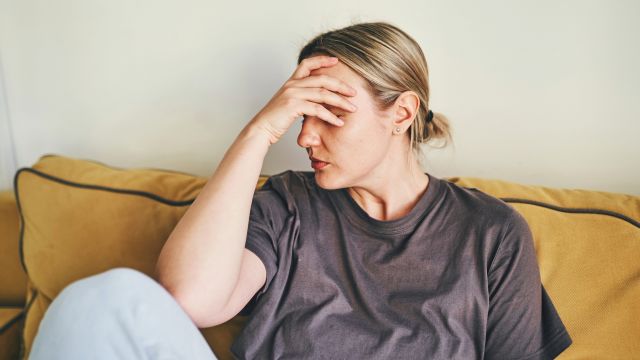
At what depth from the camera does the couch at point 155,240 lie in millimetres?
1017

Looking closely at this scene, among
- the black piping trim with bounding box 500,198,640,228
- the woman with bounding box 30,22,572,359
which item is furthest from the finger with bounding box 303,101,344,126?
the black piping trim with bounding box 500,198,640,228

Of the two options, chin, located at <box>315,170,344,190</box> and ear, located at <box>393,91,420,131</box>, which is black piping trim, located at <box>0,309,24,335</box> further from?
ear, located at <box>393,91,420,131</box>

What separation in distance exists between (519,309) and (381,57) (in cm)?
55

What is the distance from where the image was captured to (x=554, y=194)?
3.84 ft

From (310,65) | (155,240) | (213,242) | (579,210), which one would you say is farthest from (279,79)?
(579,210)

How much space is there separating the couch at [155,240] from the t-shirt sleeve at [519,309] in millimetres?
60

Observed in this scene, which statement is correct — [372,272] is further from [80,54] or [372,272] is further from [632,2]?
[80,54]

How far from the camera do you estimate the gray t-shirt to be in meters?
0.99

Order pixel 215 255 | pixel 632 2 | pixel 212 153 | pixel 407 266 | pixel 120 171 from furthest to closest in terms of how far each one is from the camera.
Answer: pixel 212 153
pixel 120 171
pixel 632 2
pixel 407 266
pixel 215 255

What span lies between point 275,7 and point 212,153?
48 centimetres

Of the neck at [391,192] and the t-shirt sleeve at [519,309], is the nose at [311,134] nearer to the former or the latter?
the neck at [391,192]

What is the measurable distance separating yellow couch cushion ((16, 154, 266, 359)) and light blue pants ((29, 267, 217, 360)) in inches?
18.6

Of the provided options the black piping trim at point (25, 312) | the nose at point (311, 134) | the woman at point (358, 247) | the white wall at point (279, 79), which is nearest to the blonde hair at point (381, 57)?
the woman at point (358, 247)

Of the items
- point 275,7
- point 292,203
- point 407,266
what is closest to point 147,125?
point 275,7
